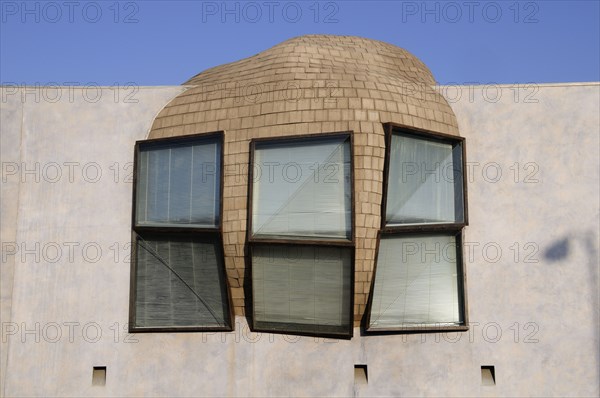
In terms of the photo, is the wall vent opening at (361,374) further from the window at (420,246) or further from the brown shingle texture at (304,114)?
the brown shingle texture at (304,114)

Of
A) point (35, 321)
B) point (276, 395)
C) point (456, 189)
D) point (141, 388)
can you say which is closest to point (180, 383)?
point (141, 388)

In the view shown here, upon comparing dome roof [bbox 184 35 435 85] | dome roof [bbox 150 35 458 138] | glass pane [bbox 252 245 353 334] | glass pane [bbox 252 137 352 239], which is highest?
dome roof [bbox 184 35 435 85]

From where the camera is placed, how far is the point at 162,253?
19672mm

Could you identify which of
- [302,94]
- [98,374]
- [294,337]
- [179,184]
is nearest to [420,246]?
[294,337]

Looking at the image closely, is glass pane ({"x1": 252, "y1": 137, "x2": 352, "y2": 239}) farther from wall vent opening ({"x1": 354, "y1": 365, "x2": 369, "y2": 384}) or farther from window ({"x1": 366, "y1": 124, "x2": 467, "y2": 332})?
wall vent opening ({"x1": 354, "y1": 365, "x2": 369, "y2": 384})

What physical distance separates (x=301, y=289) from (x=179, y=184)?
4138mm

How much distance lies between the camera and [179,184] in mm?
19594

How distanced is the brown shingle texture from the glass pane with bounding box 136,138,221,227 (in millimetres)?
407

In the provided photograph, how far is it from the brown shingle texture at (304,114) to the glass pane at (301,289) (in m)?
0.41

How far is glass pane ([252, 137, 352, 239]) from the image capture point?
1852cm

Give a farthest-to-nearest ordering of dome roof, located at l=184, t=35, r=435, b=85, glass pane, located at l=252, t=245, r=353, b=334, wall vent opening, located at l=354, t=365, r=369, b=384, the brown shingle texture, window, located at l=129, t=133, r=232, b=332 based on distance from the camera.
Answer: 1. dome roof, located at l=184, t=35, r=435, b=85
2. window, located at l=129, t=133, r=232, b=332
3. wall vent opening, located at l=354, t=365, r=369, b=384
4. glass pane, located at l=252, t=245, r=353, b=334
5. the brown shingle texture

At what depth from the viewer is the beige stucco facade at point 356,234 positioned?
61.9 ft

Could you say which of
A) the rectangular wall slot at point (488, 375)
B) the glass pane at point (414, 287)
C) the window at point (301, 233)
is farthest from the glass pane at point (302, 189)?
the rectangular wall slot at point (488, 375)

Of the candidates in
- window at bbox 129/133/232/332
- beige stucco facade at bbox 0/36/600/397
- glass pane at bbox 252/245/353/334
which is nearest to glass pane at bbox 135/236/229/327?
window at bbox 129/133/232/332
